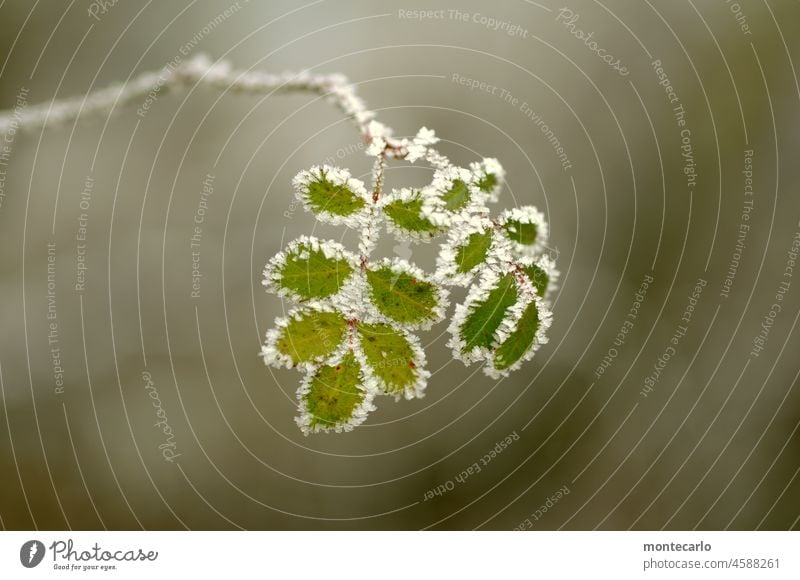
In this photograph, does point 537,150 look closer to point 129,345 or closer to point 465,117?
point 465,117

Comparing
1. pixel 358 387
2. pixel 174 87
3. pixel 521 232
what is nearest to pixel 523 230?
pixel 521 232

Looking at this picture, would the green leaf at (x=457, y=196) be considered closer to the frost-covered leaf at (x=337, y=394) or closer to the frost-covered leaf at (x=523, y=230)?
the frost-covered leaf at (x=523, y=230)

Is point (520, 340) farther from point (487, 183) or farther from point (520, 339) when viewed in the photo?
point (487, 183)

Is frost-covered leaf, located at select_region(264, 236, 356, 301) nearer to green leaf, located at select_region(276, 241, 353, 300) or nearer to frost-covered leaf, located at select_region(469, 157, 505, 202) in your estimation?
green leaf, located at select_region(276, 241, 353, 300)

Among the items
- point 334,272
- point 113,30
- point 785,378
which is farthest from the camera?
point 785,378

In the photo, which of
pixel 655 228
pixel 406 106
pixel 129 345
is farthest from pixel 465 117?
pixel 129 345

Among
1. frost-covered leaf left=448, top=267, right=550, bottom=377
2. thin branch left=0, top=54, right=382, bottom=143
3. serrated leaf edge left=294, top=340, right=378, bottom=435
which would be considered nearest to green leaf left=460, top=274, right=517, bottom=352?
frost-covered leaf left=448, top=267, right=550, bottom=377
